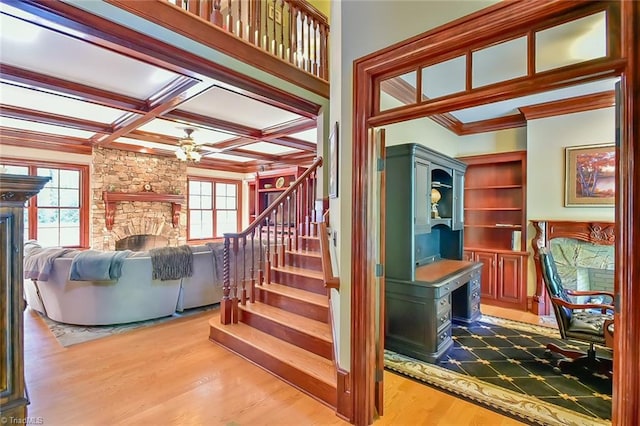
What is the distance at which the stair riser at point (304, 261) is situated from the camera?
3.90 metres

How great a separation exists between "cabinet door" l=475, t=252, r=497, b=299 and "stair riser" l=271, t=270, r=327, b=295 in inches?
115

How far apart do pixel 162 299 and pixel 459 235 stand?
426 cm

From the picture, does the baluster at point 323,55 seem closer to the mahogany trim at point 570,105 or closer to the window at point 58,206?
the mahogany trim at point 570,105

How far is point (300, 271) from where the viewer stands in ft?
12.6

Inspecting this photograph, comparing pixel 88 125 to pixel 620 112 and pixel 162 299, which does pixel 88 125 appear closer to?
pixel 162 299

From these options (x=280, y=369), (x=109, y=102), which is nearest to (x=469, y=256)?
(x=280, y=369)

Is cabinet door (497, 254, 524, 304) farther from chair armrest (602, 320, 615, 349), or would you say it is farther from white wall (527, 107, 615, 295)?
chair armrest (602, 320, 615, 349)

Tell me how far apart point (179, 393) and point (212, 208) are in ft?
22.7

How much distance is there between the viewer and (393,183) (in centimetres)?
322

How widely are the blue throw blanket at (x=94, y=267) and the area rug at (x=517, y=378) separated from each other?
10.9ft

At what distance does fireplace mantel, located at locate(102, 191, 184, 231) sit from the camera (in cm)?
647

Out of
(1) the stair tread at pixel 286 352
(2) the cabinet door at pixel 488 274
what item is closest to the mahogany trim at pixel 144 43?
(1) the stair tread at pixel 286 352

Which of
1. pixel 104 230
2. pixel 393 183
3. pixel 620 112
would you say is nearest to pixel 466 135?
pixel 393 183

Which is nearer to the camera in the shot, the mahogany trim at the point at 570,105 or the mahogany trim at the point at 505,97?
the mahogany trim at the point at 505,97
